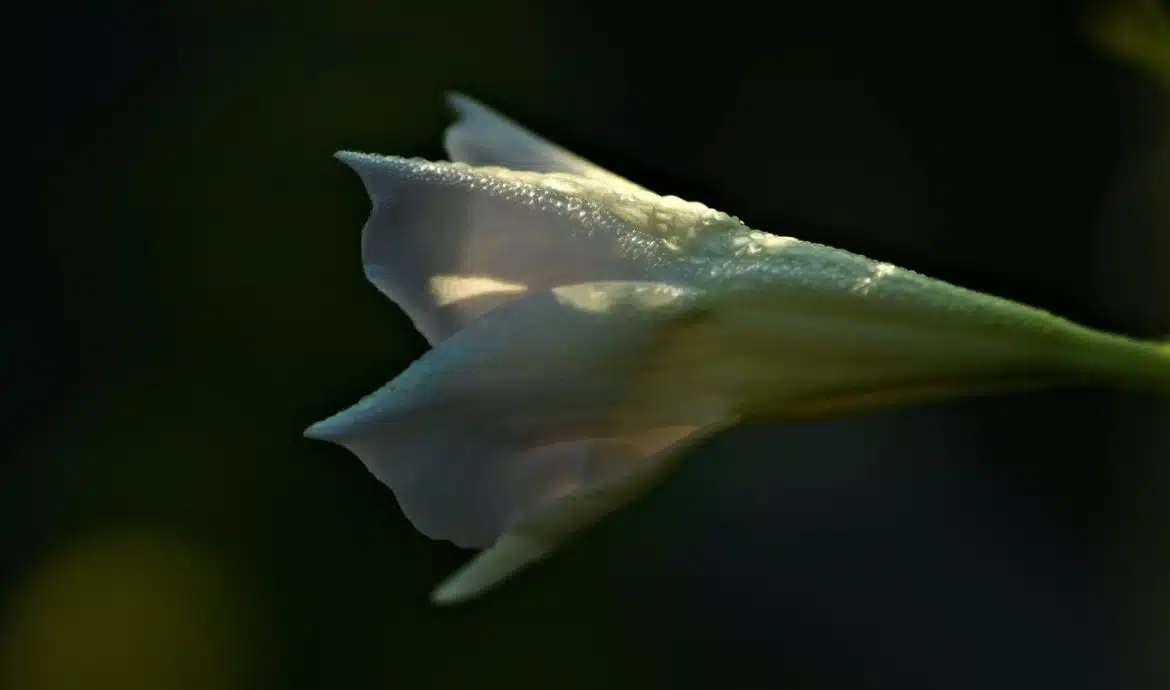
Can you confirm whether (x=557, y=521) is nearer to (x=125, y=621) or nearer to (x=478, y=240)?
(x=478, y=240)

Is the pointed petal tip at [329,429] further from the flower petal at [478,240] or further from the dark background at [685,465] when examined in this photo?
the dark background at [685,465]

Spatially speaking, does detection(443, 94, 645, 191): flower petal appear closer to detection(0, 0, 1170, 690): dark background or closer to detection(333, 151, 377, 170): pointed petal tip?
detection(333, 151, 377, 170): pointed petal tip

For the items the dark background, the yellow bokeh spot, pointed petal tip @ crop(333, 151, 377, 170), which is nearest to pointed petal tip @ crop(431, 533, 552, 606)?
pointed petal tip @ crop(333, 151, 377, 170)

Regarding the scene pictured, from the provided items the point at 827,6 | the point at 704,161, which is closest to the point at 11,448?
the point at 704,161

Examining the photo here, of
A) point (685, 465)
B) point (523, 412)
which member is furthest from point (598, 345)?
point (685, 465)

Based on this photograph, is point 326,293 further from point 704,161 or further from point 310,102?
point 704,161

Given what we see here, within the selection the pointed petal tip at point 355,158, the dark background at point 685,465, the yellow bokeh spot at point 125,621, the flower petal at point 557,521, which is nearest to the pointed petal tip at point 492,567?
the flower petal at point 557,521
